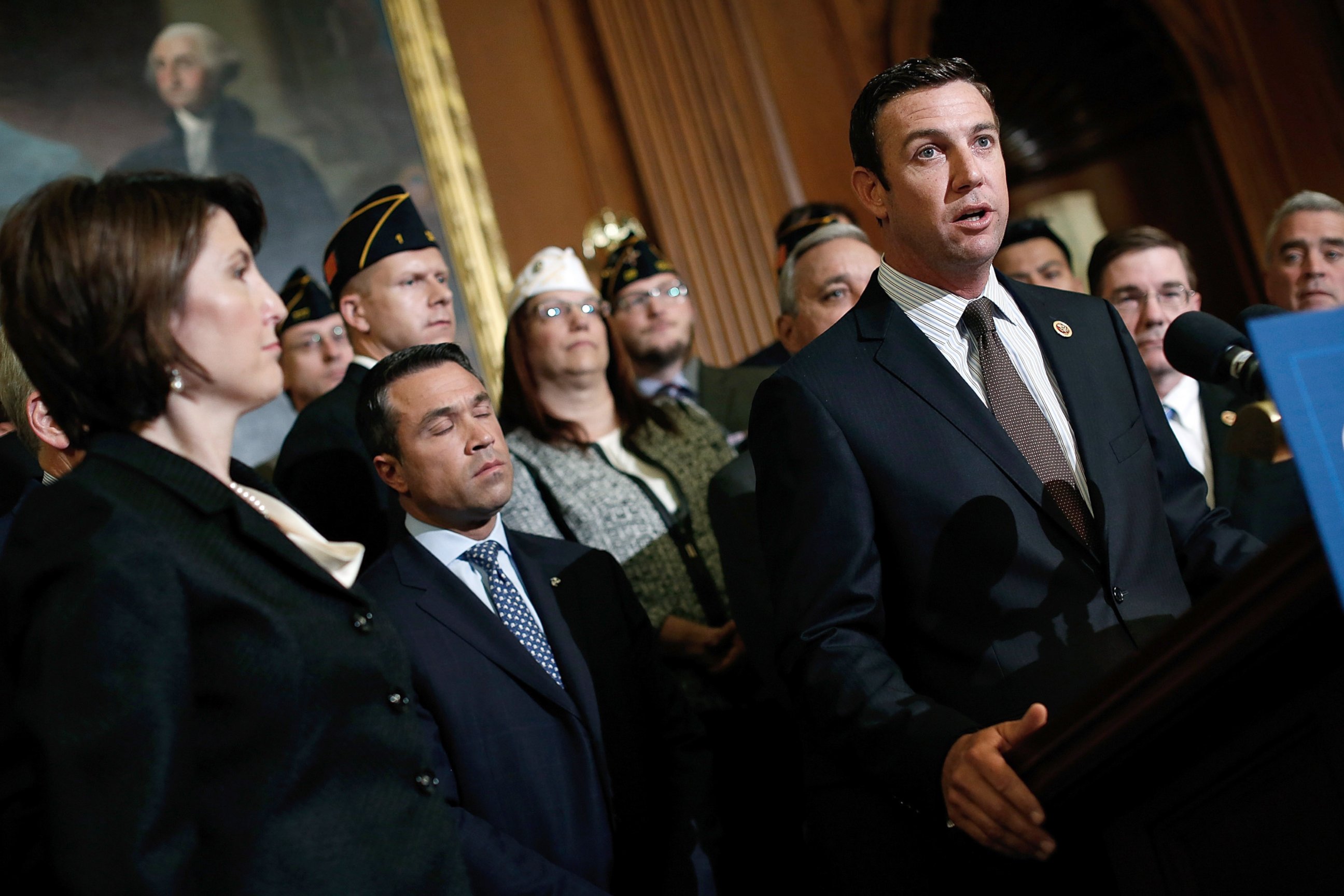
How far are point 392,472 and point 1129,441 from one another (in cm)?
147

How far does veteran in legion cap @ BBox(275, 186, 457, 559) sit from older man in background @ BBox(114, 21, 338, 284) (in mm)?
1536

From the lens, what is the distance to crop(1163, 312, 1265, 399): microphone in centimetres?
129

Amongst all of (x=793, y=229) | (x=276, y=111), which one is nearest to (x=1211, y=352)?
(x=793, y=229)

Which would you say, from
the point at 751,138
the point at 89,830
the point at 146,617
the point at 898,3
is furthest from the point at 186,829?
the point at 898,3

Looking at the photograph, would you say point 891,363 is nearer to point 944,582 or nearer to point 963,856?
point 944,582

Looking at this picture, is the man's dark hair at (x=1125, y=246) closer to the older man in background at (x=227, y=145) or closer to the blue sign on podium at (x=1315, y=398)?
the blue sign on podium at (x=1315, y=398)

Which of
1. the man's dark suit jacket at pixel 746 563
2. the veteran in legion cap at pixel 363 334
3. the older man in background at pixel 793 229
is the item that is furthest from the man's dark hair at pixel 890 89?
the older man in background at pixel 793 229

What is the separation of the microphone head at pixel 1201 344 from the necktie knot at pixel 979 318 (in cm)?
38

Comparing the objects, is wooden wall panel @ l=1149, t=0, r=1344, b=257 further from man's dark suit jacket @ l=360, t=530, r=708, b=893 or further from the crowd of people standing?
man's dark suit jacket @ l=360, t=530, r=708, b=893

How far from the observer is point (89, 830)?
117cm

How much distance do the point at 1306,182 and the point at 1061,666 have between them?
5.36 metres

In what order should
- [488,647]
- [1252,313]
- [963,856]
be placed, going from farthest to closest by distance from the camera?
[488,647]
[963,856]
[1252,313]

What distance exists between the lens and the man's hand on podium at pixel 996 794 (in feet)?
4.27

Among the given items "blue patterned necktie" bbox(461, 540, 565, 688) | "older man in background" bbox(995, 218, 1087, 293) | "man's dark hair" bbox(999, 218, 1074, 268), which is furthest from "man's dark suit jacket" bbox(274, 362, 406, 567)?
"man's dark hair" bbox(999, 218, 1074, 268)
